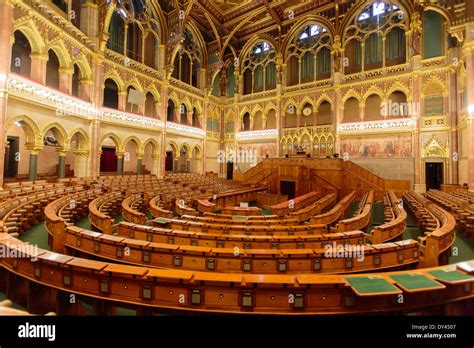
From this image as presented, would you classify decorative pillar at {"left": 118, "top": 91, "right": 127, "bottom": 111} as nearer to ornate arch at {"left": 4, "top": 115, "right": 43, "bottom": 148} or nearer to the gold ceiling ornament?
ornate arch at {"left": 4, "top": 115, "right": 43, "bottom": 148}

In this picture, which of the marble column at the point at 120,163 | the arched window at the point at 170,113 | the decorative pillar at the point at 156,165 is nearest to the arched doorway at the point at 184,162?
the arched window at the point at 170,113

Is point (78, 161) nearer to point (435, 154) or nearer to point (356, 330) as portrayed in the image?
point (356, 330)

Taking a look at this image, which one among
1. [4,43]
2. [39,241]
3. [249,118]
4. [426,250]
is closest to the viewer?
[426,250]

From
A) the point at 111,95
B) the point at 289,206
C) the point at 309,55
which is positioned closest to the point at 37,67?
the point at 111,95

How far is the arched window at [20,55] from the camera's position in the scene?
489 inches

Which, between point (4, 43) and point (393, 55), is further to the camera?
point (393, 55)

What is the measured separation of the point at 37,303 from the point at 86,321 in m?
1.41

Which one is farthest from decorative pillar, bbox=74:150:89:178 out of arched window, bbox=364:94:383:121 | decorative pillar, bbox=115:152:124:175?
arched window, bbox=364:94:383:121

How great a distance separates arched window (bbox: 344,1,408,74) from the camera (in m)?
16.5

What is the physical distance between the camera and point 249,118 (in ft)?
76.0

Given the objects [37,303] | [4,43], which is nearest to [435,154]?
[37,303]

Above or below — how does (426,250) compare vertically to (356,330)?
above

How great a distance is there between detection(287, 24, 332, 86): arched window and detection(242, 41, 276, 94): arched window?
71.1 inches

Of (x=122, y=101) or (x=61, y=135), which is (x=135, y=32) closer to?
(x=122, y=101)
